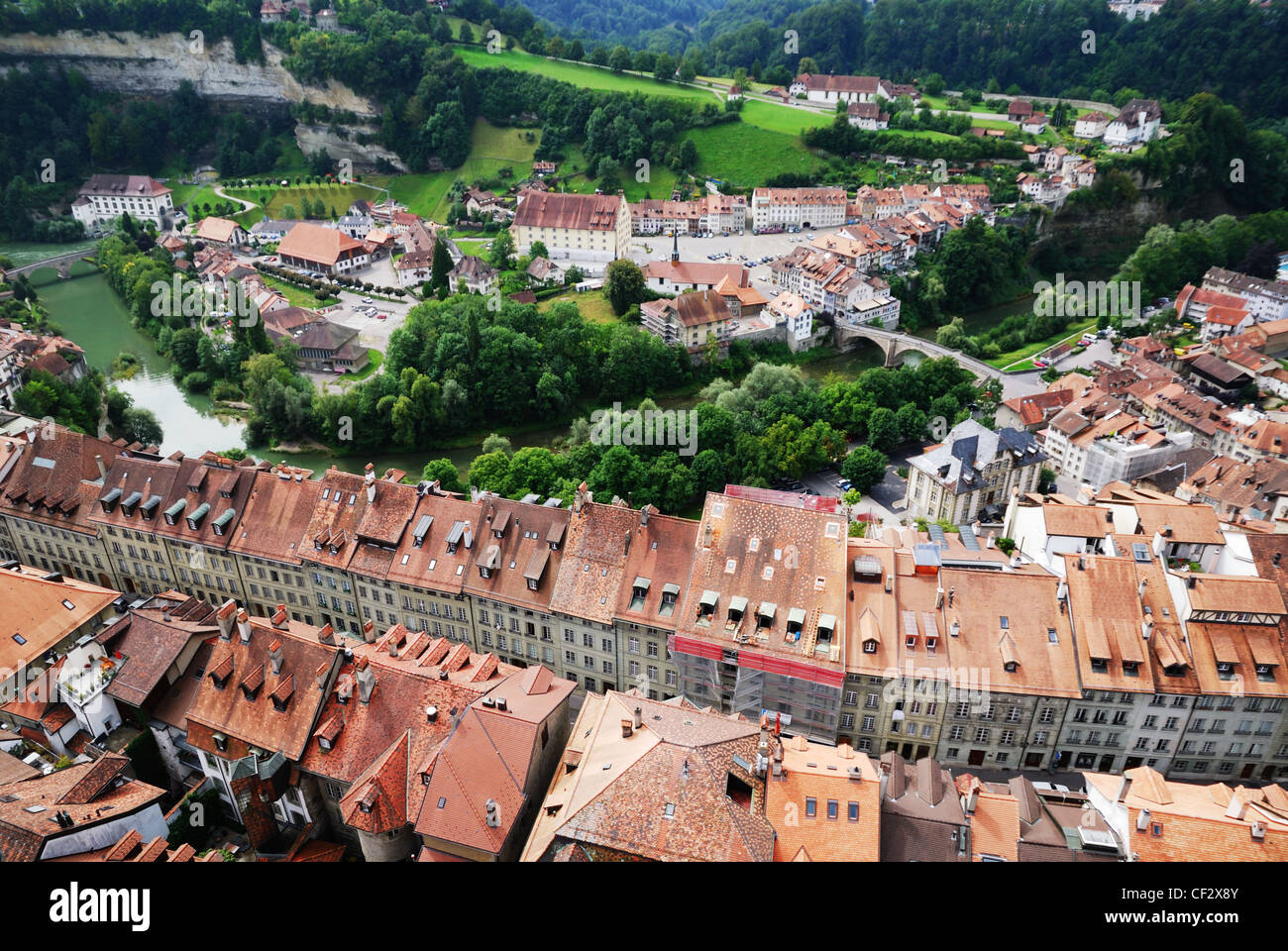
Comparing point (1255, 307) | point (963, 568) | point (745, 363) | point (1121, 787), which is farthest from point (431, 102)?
point (1121, 787)

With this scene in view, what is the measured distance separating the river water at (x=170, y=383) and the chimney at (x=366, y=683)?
4291 cm

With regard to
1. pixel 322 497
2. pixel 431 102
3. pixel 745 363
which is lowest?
pixel 745 363

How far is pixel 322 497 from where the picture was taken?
158 feet

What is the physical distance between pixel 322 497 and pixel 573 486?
60.7 feet

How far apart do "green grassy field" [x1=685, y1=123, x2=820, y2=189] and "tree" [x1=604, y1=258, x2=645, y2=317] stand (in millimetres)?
39075

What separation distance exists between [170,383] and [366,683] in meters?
72.1

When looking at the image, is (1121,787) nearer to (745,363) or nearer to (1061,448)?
(1061,448)

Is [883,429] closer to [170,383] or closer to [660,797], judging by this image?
[660,797]

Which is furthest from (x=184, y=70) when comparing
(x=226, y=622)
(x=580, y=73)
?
(x=226, y=622)

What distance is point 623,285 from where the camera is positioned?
333 feet

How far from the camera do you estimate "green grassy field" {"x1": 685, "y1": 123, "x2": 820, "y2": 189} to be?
5404 inches

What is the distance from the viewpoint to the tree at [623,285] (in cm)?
10150
